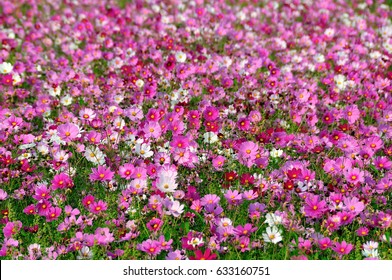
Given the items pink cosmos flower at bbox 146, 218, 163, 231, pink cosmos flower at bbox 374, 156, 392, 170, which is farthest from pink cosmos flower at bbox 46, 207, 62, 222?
pink cosmos flower at bbox 374, 156, 392, 170

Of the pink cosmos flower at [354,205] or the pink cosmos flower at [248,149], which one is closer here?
the pink cosmos flower at [354,205]

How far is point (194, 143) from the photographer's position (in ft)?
13.9

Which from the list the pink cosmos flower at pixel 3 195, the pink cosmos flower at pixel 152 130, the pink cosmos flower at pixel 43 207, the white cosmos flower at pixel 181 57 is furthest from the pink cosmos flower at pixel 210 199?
the white cosmos flower at pixel 181 57

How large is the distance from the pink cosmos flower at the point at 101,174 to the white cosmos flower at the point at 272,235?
3.60 ft

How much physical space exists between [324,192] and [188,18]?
3.98m

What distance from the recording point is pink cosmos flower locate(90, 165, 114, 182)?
3912mm

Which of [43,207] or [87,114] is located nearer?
[43,207]

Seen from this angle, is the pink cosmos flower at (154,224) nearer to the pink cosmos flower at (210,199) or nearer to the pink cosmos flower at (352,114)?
the pink cosmos flower at (210,199)

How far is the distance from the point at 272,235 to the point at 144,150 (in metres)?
1.18

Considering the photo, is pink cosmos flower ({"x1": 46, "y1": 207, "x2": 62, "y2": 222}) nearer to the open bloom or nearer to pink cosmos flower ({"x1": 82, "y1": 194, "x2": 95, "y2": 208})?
pink cosmos flower ({"x1": 82, "y1": 194, "x2": 95, "y2": 208})

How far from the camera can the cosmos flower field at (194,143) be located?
3553 mm

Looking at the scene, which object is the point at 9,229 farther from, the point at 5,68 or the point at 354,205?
the point at 5,68

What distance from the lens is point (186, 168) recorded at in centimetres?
418

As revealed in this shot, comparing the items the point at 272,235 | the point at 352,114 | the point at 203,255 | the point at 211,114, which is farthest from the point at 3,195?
the point at 352,114
